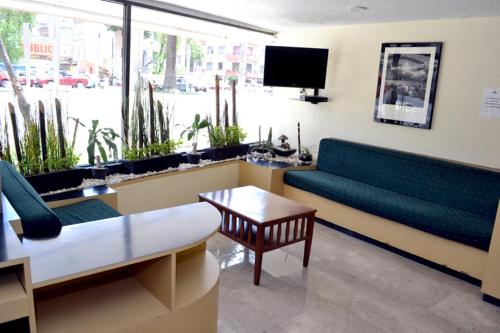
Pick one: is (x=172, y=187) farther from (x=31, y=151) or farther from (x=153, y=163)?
(x=31, y=151)

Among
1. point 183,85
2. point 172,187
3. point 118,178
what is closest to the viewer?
point 118,178

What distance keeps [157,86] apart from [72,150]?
4.17 feet

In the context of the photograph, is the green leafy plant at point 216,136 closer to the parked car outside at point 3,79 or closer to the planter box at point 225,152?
the planter box at point 225,152

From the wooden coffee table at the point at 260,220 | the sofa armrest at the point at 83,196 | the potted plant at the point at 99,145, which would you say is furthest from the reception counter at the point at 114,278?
the potted plant at the point at 99,145

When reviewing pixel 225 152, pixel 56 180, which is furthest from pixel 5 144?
pixel 225 152

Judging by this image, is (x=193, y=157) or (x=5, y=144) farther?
(x=193, y=157)

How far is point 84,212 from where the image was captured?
305 cm

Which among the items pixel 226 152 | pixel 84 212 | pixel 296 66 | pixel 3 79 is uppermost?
pixel 296 66

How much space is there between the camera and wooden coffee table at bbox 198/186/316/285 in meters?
3.12

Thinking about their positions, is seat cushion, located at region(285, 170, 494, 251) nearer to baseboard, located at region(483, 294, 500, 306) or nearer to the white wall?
baseboard, located at region(483, 294, 500, 306)

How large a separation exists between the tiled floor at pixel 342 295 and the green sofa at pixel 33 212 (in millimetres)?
1208

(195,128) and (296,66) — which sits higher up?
(296,66)

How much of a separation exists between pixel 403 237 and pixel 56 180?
3288 mm

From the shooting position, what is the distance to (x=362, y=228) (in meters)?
4.14
